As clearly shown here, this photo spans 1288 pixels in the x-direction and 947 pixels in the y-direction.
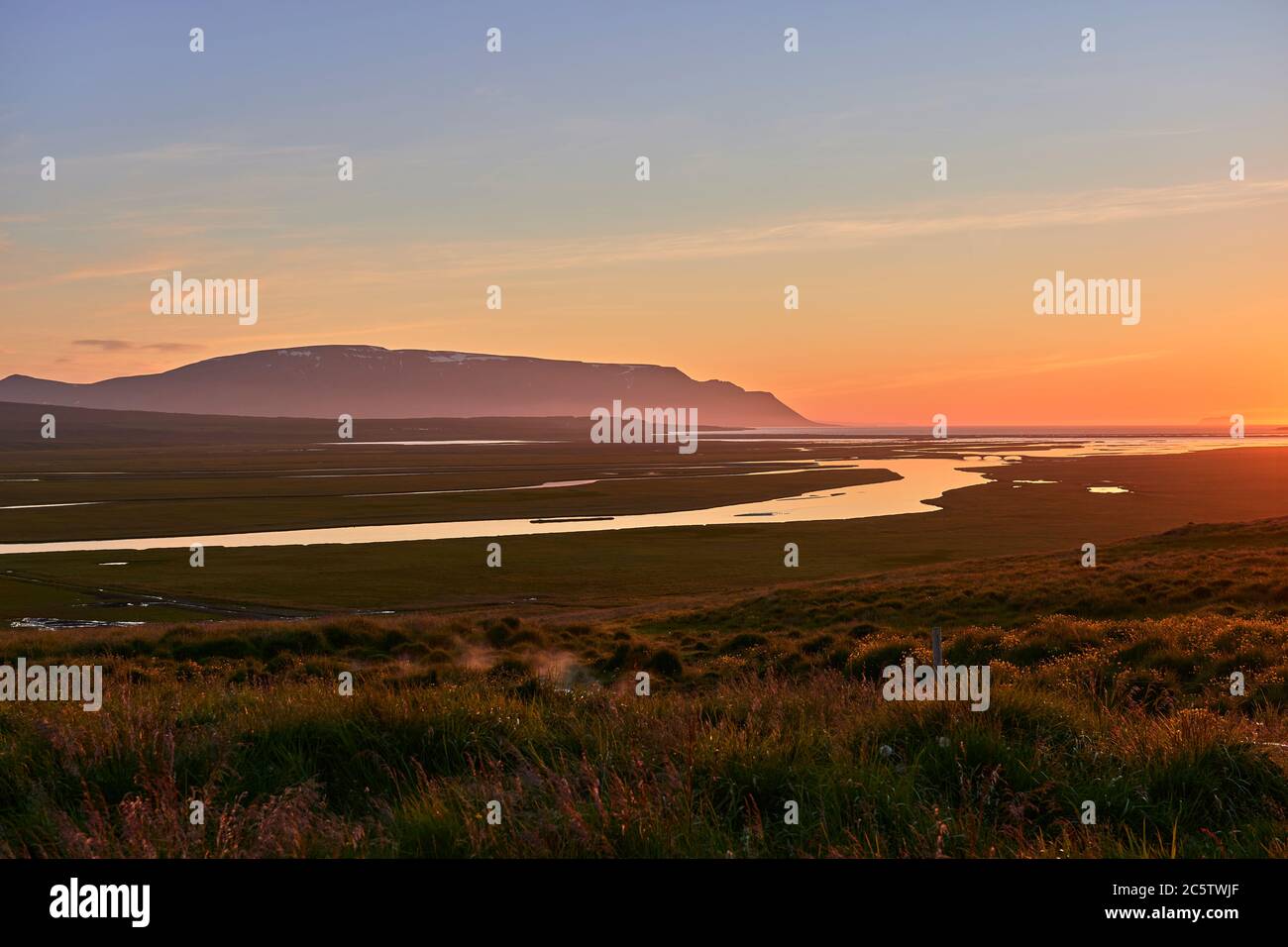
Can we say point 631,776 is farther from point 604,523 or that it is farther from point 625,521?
point 625,521

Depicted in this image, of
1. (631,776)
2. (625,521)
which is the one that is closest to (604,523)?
(625,521)

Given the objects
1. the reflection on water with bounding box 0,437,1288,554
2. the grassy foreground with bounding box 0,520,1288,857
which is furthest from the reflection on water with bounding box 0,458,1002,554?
the grassy foreground with bounding box 0,520,1288,857

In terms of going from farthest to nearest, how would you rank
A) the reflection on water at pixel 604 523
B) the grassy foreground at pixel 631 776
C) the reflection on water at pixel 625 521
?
the reflection on water at pixel 625 521
the reflection on water at pixel 604 523
the grassy foreground at pixel 631 776

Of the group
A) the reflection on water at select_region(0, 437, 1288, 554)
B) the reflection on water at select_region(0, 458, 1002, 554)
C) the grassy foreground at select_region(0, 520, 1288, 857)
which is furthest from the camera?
the reflection on water at select_region(0, 437, 1288, 554)

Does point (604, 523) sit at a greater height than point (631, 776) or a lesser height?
lesser

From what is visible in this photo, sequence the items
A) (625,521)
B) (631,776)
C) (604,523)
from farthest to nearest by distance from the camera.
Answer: (625,521) → (604,523) → (631,776)

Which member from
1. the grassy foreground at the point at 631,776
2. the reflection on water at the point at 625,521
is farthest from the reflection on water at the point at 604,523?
the grassy foreground at the point at 631,776

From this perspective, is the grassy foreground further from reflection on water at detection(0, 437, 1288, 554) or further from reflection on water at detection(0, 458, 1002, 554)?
reflection on water at detection(0, 437, 1288, 554)

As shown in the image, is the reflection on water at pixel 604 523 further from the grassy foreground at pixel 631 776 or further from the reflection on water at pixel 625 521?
the grassy foreground at pixel 631 776

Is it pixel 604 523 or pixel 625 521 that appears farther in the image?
pixel 625 521

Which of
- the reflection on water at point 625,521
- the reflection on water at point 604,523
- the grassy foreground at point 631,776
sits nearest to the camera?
the grassy foreground at point 631,776

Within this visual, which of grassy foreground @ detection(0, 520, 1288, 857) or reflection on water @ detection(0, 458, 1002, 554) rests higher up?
grassy foreground @ detection(0, 520, 1288, 857)
